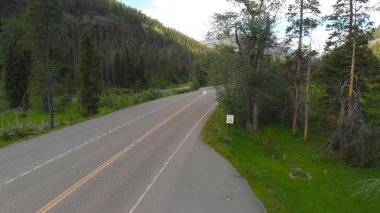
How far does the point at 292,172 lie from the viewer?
1745 cm

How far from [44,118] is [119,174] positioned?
32.1 m

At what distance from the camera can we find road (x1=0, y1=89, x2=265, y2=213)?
12398 mm

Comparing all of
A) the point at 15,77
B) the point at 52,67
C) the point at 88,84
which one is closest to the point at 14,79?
the point at 15,77

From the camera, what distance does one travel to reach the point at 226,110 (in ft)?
98.0

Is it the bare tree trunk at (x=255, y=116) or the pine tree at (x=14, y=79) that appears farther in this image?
the pine tree at (x=14, y=79)

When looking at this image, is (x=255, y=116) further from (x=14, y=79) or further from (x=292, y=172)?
(x=14, y=79)

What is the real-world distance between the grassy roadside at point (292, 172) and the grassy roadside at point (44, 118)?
42.8 feet

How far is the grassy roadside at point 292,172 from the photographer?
12766mm

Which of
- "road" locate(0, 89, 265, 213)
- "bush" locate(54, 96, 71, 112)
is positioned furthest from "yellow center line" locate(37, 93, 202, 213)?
"bush" locate(54, 96, 71, 112)

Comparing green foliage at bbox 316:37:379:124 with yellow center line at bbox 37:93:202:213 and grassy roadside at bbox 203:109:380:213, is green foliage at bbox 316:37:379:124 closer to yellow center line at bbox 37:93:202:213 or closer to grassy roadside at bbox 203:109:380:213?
grassy roadside at bbox 203:109:380:213

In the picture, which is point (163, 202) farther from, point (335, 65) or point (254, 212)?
point (335, 65)

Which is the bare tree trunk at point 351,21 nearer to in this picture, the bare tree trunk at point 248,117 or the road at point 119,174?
the bare tree trunk at point 248,117

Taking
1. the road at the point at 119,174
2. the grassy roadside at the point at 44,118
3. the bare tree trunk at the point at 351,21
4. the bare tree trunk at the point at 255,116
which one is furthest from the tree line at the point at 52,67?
the bare tree trunk at the point at 351,21

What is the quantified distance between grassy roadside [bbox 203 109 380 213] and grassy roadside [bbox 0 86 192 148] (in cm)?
1304
